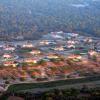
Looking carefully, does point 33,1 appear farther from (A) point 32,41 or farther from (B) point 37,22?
(A) point 32,41

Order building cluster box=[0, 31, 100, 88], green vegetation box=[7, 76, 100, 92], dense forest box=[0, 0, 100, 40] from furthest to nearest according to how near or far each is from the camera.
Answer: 1. dense forest box=[0, 0, 100, 40]
2. building cluster box=[0, 31, 100, 88]
3. green vegetation box=[7, 76, 100, 92]

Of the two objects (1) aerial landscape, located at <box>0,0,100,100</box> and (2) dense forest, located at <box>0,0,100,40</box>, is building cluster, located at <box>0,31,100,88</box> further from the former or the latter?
(2) dense forest, located at <box>0,0,100,40</box>

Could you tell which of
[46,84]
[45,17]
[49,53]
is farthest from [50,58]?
[45,17]

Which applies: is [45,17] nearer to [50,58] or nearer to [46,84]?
[50,58]

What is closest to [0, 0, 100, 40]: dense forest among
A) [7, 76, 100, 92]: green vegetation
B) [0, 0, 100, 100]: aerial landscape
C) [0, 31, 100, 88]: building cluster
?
[0, 0, 100, 100]: aerial landscape

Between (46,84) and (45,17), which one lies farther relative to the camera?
(45,17)

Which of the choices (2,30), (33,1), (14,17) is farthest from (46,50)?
(33,1)

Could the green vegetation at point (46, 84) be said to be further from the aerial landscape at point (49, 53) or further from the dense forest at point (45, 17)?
the dense forest at point (45, 17)

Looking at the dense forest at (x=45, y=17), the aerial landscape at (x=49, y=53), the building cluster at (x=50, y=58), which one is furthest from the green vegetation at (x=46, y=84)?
the dense forest at (x=45, y=17)
